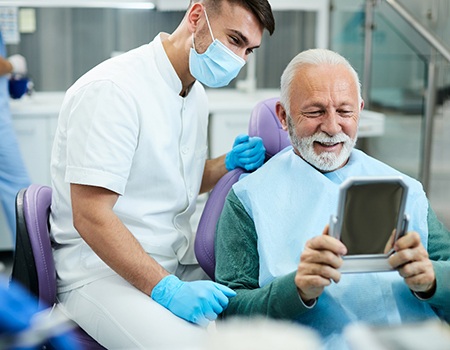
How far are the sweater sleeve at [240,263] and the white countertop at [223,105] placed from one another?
1.98 meters

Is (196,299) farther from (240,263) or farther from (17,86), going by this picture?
(17,86)

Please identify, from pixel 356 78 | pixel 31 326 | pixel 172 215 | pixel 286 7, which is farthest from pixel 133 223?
pixel 286 7

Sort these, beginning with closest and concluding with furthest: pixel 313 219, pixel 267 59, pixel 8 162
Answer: pixel 313 219 → pixel 8 162 → pixel 267 59

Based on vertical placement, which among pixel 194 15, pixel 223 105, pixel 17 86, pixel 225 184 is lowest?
pixel 223 105

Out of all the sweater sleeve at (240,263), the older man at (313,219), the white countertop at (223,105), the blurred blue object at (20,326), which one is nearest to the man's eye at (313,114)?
the older man at (313,219)

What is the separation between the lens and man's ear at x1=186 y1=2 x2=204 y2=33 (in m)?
1.86

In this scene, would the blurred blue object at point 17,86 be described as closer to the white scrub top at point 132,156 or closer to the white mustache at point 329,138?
the white scrub top at point 132,156

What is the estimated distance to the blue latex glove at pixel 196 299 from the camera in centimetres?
154

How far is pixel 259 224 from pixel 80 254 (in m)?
0.50

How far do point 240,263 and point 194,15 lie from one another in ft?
2.29

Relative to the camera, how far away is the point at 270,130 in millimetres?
1997

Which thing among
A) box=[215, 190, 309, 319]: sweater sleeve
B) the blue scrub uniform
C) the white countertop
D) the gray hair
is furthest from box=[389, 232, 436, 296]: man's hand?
the blue scrub uniform

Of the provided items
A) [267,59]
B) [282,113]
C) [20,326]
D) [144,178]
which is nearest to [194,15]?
[282,113]

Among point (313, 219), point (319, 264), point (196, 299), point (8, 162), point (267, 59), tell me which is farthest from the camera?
point (267, 59)
